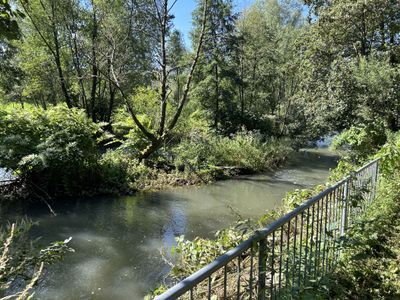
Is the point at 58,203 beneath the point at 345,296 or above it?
beneath

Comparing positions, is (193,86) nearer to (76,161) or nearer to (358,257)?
(76,161)

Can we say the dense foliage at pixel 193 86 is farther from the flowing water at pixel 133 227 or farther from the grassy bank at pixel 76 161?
the flowing water at pixel 133 227

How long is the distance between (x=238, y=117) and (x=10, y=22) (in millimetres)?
18536

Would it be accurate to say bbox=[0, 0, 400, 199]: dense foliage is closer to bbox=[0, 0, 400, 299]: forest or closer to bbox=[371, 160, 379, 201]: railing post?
bbox=[0, 0, 400, 299]: forest

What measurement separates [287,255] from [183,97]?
10.7m

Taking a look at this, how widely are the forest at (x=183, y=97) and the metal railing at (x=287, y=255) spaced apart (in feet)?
3.41

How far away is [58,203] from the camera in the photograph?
898 centimetres

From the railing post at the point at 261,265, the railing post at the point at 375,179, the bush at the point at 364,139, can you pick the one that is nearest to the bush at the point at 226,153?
the bush at the point at 364,139

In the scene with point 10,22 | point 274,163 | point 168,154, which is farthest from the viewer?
point 274,163

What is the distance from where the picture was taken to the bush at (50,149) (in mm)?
8578

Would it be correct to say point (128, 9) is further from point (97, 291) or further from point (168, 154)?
point (97, 291)

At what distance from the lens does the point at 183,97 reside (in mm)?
12797

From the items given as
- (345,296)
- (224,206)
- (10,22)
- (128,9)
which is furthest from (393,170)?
(128,9)

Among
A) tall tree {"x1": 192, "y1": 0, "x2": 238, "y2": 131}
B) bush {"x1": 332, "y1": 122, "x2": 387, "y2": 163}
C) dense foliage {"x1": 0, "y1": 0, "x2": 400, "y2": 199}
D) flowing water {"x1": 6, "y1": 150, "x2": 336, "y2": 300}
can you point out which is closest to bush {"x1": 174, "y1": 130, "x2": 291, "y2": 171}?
dense foliage {"x1": 0, "y1": 0, "x2": 400, "y2": 199}
